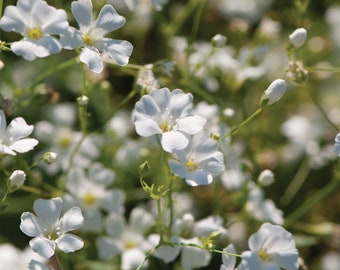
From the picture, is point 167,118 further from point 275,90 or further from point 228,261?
point 228,261

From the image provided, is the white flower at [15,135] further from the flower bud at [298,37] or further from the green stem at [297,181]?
the green stem at [297,181]

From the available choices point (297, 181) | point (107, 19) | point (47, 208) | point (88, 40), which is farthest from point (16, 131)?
point (297, 181)

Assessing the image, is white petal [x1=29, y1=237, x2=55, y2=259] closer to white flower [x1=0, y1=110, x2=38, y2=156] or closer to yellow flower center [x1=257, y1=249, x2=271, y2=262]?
white flower [x1=0, y1=110, x2=38, y2=156]

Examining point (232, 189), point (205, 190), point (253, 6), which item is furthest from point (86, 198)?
point (253, 6)

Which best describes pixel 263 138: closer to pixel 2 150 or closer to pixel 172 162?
pixel 172 162

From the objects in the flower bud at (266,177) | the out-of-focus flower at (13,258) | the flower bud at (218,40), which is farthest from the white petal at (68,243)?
the flower bud at (218,40)
